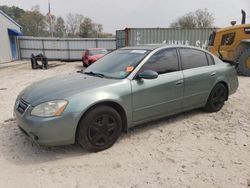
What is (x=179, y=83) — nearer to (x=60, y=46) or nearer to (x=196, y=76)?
(x=196, y=76)

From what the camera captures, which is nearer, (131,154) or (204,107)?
(131,154)

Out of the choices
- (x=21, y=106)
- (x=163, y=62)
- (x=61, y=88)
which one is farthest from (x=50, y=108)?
(x=163, y=62)

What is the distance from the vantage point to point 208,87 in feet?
15.1

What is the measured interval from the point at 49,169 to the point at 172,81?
2.38 metres

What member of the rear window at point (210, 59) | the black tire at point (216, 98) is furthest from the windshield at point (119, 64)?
the black tire at point (216, 98)

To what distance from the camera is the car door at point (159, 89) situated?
3.63 meters

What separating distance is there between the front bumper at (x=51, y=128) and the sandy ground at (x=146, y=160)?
309mm

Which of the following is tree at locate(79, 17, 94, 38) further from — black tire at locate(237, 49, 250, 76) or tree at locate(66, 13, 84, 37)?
black tire at locate(237, 49, 250, 76)

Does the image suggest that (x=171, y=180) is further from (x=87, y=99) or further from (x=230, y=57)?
(x=230, y=57)

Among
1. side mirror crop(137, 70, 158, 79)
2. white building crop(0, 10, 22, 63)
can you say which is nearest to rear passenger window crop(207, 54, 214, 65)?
side mirror crop(137, 70, 158, 79)

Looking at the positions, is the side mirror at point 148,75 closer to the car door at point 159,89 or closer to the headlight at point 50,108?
the car door at point 159,89

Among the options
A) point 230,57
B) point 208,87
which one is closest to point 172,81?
point 208,87

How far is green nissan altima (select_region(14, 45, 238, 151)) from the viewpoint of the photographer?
120 inches

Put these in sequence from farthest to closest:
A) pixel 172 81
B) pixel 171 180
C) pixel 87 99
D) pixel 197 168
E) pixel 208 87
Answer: pixel 208 87
pixel 172 81
pixel 87 99
pixel 197 168
pixel 171 180
